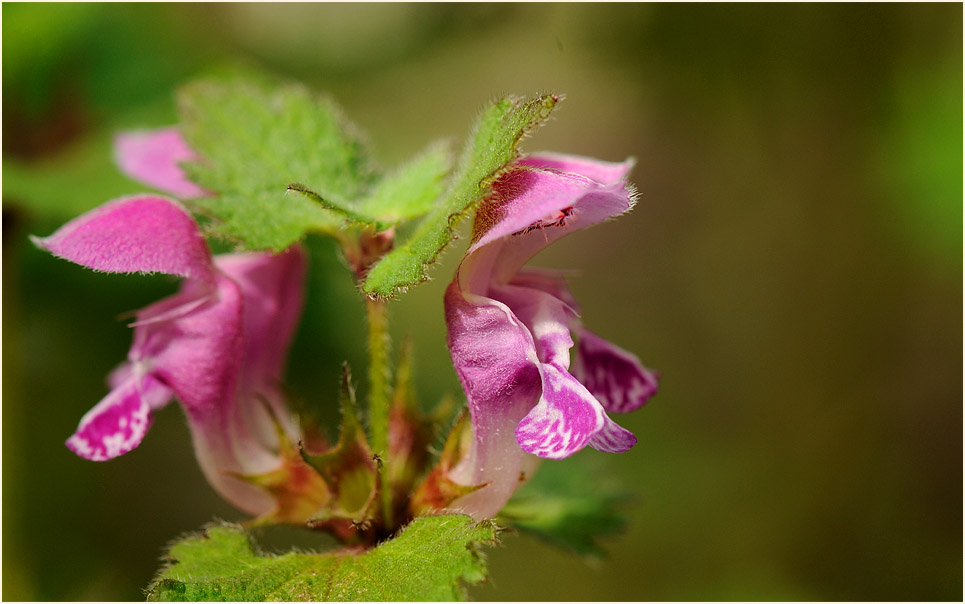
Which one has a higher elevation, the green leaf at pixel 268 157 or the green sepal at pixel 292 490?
the green leaf at pixel 268 157

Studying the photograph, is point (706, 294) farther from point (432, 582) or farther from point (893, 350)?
point (432, 582)

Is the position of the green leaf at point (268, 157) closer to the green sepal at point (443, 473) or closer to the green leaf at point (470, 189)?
the green leaf at point (470, 189)

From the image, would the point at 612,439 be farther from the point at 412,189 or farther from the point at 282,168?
the point at 282,168

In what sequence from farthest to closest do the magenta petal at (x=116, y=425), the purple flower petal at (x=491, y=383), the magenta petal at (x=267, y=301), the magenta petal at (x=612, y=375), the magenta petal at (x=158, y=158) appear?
the magenta petal at (x=158, y=158) → the magenta petal at (x=267, y=301) → the magenta petal at (x=612, y=375) → the magenta petal at (x=116, y=425) → the purple flower petal at (x=491, y=383)

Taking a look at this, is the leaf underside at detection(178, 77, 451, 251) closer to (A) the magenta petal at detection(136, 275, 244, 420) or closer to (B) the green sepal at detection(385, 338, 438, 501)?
(A) the magenta petal at detection(136, 275, 244, 420)

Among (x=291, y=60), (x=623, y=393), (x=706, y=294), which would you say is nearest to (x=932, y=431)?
(x=706, y=294)

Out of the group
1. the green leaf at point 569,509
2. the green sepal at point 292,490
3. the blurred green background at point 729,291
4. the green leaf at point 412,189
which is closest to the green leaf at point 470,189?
the green leaf at point 412,189
